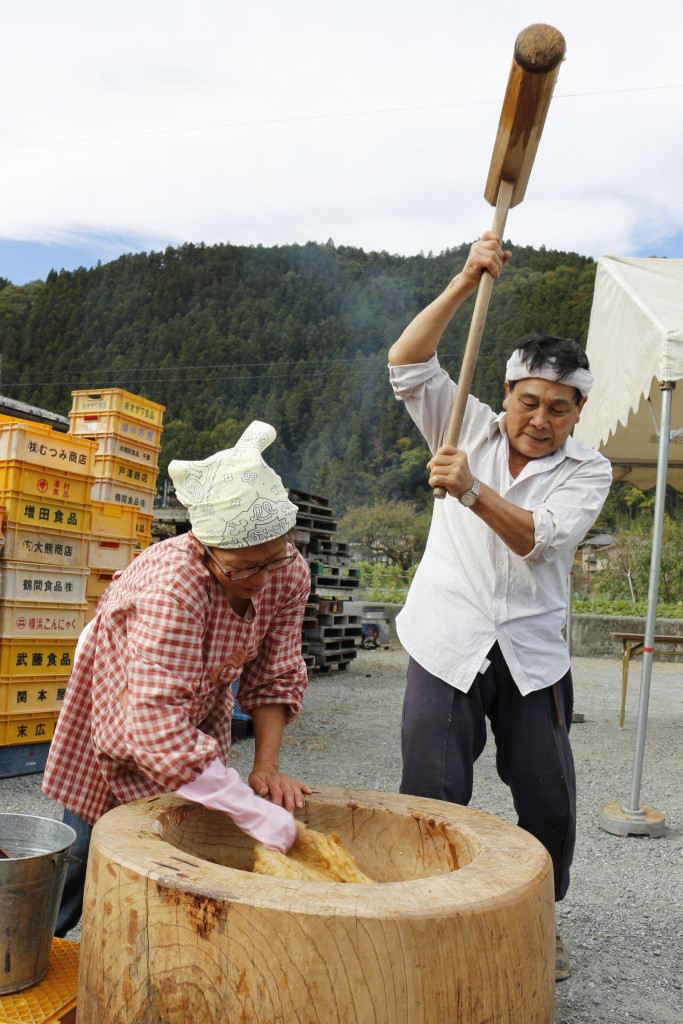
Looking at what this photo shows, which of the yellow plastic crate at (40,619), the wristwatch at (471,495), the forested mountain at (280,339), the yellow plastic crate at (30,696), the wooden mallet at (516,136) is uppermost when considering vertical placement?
the forested mountain at (280,339)


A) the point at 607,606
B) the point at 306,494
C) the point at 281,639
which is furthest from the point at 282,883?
the point at 607,606

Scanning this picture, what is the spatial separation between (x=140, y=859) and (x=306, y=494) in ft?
28.5

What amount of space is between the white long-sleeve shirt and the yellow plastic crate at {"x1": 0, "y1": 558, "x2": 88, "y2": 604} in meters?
2.90

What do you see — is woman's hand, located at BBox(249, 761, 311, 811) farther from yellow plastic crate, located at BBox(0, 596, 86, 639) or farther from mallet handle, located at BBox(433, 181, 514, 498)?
yellow plastic crate, located at BBox(0, 596, 86, 639)

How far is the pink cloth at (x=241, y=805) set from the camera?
5.51 feet

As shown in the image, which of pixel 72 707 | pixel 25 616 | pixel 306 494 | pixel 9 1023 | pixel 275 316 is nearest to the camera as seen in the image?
pixel 9 1023

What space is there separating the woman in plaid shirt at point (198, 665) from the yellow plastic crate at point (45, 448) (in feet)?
9.41

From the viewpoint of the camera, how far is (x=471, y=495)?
7.09ft

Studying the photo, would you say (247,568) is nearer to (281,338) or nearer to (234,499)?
(234,499)

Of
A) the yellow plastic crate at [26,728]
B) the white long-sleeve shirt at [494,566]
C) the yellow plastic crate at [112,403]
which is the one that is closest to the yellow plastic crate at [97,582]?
the yellow plastic crate at [26,728]

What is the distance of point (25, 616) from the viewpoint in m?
4.73

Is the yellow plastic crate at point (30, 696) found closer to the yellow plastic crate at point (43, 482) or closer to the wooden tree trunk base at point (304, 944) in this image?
the yellow plastic crate at point (43, 482)

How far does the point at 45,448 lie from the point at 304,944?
4.04m

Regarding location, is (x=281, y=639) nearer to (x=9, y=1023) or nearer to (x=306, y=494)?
(x=9, y=1023)
